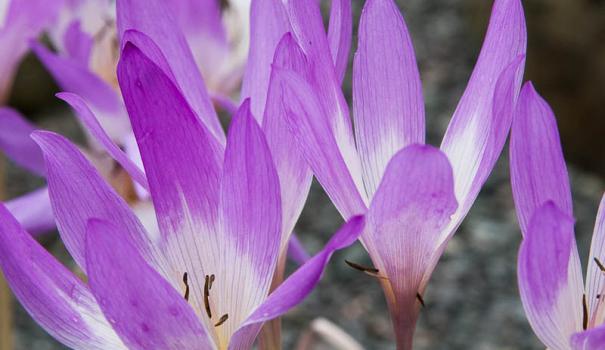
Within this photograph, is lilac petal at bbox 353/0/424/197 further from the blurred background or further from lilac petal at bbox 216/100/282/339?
the blurred background

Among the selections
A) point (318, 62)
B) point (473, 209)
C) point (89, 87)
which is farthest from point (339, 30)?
point (473, 209)

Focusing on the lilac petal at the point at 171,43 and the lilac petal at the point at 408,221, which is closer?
the lilac petal at the point at 408,221

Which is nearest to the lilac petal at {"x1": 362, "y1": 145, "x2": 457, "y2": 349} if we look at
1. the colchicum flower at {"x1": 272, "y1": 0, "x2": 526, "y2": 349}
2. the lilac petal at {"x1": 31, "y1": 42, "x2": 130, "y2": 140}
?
the colchicum flower at {"x1": 272, "y1": 0, "x2": 526, "y2": 349}

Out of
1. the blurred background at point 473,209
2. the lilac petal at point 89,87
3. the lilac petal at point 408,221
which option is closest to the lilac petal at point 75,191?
the lilac petal at point 408,221

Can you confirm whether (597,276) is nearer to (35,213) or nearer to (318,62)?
(318,62)

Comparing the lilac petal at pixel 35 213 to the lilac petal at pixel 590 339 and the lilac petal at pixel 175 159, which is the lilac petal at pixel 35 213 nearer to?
the lilac petal at pixel 175 159

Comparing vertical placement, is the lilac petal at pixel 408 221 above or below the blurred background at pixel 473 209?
above

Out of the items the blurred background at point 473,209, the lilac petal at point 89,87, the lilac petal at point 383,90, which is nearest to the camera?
the lilac petal at point 383,90
